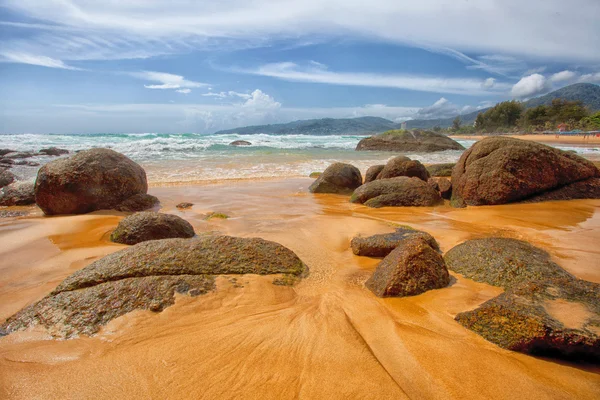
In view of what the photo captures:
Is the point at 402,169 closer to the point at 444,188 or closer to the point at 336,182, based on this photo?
the point at 444,188

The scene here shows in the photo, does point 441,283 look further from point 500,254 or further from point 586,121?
point 586,121

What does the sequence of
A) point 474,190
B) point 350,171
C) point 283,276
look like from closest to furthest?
point 283,276 → point 474,190 → point 350,171

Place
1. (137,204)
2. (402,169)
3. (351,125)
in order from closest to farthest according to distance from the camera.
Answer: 1. (137,204)
2. (402,169)
3. (351,125)

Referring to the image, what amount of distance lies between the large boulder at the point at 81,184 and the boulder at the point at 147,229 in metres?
2.36

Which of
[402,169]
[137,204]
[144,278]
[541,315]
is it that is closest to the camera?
[541,315]

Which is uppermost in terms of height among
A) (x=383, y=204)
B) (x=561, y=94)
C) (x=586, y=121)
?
(x=561, y=94)

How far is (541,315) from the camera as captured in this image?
1.91 metres

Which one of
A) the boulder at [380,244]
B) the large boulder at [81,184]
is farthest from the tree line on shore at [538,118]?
the large boulder at [81,184]

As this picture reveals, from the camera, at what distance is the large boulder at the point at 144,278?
2178mm

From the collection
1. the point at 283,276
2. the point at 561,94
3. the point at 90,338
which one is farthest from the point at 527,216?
the point at 561,94

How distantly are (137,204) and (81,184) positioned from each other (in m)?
1.00

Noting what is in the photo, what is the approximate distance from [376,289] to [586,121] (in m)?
66.8

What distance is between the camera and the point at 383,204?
21.5 ft

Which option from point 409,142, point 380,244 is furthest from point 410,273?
point 409,142
